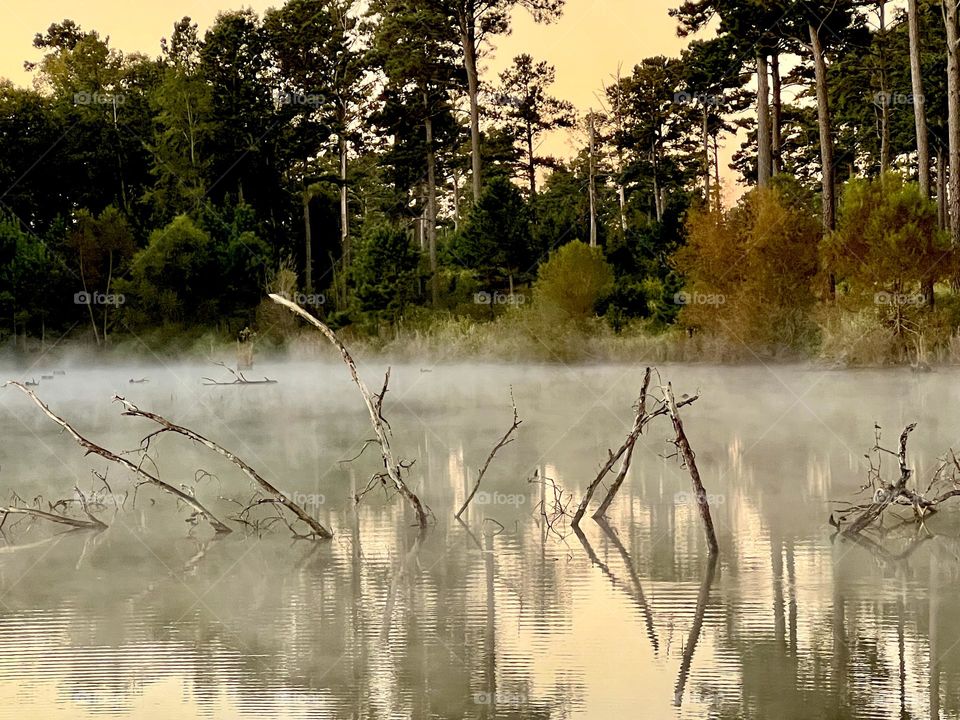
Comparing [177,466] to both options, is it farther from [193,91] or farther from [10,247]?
[193,91]

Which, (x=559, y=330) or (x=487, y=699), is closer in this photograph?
(x=487, y=699)

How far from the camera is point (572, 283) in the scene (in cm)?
3544

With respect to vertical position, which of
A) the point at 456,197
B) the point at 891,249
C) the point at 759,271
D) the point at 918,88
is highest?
the point at 456,197

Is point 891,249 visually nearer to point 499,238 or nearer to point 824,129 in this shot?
point 824,129

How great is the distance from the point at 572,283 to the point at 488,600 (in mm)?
26962

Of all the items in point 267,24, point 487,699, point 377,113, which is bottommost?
point 487,699

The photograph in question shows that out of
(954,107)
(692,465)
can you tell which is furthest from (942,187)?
(692,465)

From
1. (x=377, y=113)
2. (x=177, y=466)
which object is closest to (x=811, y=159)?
(x=377, y=113)

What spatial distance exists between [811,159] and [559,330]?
1478 inches

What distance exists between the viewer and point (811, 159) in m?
68.5

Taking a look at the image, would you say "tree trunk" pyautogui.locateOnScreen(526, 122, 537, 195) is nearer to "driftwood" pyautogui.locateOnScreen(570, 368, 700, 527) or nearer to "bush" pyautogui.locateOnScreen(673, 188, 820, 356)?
"bush" pyautogui.locateOnScreen(673, 188, 820, 356)

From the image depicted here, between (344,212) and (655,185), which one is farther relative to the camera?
(655,185)

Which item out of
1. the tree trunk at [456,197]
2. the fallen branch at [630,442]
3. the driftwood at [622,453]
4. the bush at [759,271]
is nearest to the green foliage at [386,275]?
the bush at [759,271]

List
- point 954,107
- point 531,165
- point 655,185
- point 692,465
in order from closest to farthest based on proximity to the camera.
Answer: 1. point 692,465
2. point 954,107
3. point 655,185
4. point 531,165
